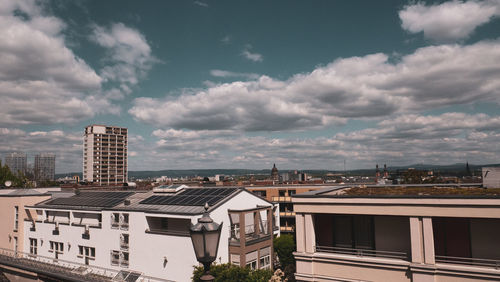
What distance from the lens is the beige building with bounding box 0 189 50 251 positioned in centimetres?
4322

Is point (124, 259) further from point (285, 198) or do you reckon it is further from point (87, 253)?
point (285, 198)

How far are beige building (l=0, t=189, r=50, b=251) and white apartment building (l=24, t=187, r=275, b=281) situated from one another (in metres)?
5.11

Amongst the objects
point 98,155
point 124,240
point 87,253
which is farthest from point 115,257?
point 98,155

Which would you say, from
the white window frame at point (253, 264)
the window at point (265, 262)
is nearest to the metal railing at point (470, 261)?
the white window frame at point (253, 264)

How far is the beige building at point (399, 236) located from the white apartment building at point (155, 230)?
44.0 ft

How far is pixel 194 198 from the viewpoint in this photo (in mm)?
33094

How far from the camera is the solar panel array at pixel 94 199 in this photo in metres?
37.0

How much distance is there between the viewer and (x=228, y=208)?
31391mm

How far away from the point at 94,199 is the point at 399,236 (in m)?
35.4

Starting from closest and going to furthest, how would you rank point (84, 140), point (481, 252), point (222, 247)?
1. point (481, 252)
2. point (222, 247)
3. point (84, 140)

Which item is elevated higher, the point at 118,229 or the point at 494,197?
the point at 494,197

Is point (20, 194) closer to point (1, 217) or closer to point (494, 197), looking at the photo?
point (1, 217)

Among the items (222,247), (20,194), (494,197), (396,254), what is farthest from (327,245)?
(20,194)

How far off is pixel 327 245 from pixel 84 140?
680ft
